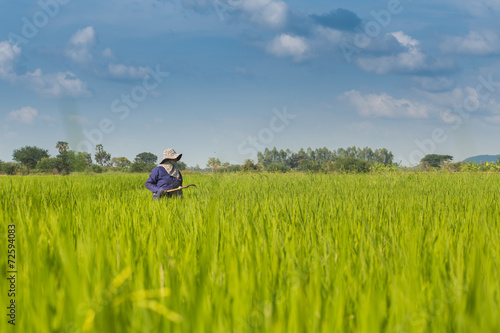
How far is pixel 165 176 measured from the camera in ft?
19.0

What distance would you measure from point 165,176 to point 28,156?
92.4 meters

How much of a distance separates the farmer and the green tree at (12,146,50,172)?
89306 millimetres

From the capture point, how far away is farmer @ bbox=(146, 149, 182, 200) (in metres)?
5.77

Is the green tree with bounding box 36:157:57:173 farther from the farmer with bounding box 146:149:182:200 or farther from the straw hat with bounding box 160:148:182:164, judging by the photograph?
the straw hat with bounding box 160:148:182:164

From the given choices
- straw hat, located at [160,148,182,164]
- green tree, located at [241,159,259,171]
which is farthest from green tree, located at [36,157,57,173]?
straw hat, located at [160,148,182,164]

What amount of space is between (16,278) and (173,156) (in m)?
4.59

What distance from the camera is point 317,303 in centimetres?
98

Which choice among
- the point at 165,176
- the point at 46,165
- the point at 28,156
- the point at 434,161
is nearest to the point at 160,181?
the point at 165,176

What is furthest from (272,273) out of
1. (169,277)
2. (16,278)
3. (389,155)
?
(389,155)

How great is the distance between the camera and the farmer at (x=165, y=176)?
18.9 feet

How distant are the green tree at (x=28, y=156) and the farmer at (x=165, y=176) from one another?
89306 millimetres

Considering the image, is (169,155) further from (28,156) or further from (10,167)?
(10,167)

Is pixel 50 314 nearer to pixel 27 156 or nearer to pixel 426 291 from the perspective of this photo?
pixel 426 291

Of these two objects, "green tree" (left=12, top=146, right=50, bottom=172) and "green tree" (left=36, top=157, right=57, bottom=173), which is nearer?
"green tree" (left=36, top=157, right=57, bottom=173)
